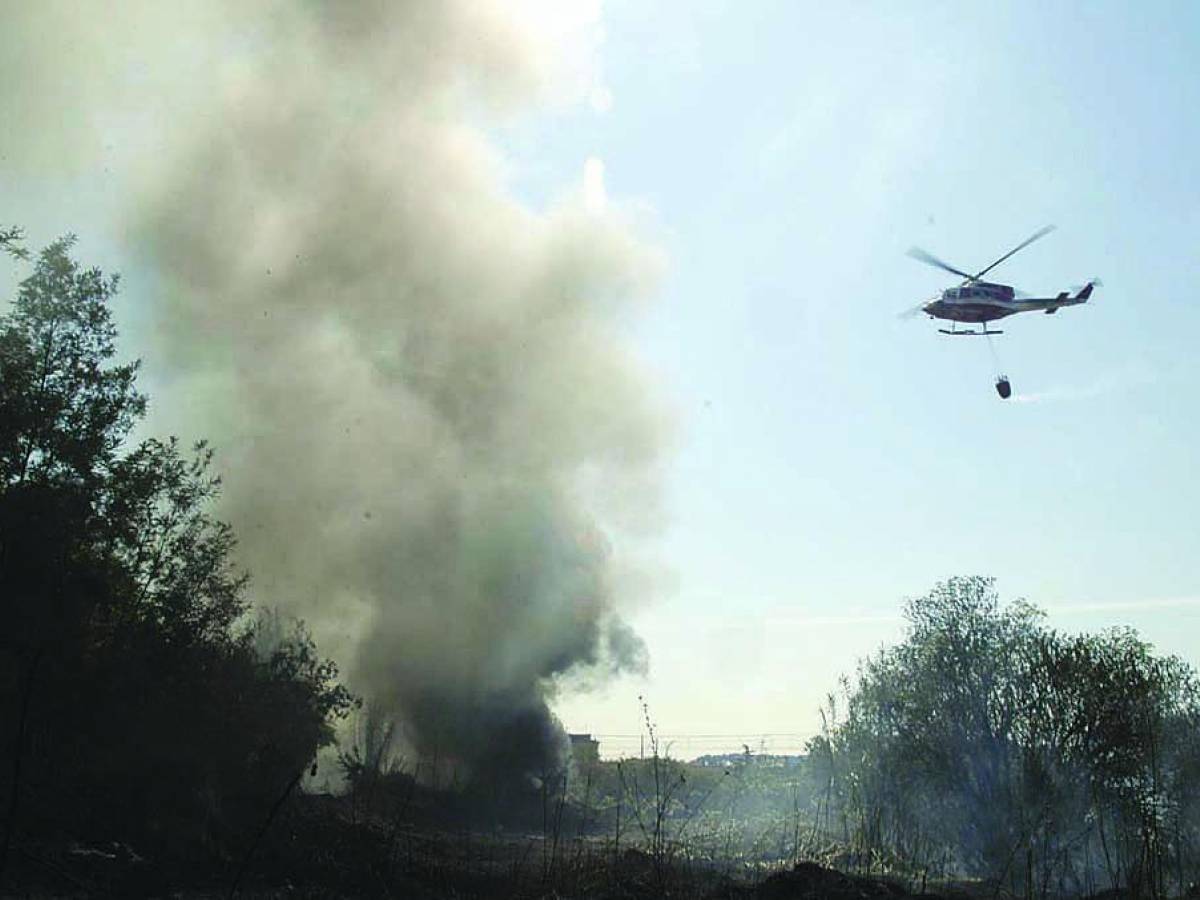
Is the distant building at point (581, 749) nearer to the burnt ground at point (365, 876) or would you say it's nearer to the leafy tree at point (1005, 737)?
the leafy tree at point (1005, 737)

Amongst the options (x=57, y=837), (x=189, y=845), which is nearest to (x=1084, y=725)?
(x=189, y=845)

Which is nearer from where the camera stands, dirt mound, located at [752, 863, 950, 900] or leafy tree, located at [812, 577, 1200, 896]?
dirt mound, located at [752, 863, 950, 900]

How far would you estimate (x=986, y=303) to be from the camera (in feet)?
110

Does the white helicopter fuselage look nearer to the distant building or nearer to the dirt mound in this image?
the dirt mound

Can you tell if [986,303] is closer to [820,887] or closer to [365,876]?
[820,887]

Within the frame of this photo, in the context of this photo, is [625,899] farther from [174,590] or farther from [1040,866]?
[1040,866]

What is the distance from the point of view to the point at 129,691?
2711cm

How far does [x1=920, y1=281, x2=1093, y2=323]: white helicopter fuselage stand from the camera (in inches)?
1321

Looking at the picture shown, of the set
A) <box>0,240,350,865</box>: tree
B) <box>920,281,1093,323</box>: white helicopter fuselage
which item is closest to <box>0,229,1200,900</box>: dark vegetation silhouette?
<box>0,240,350,865</box>: tree

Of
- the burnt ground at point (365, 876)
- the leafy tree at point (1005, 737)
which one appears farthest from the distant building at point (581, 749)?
the burnt ground at point (365, 876)

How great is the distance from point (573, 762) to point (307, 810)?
28648 millimetres

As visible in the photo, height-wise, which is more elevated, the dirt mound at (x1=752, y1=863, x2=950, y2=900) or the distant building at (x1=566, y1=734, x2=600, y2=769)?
the distant building at (x1=566, y1=734, x2=600, y2=769)

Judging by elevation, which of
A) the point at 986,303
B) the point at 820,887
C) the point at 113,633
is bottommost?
the point at 820,887

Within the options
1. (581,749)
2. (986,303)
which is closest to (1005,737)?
(986,303)
